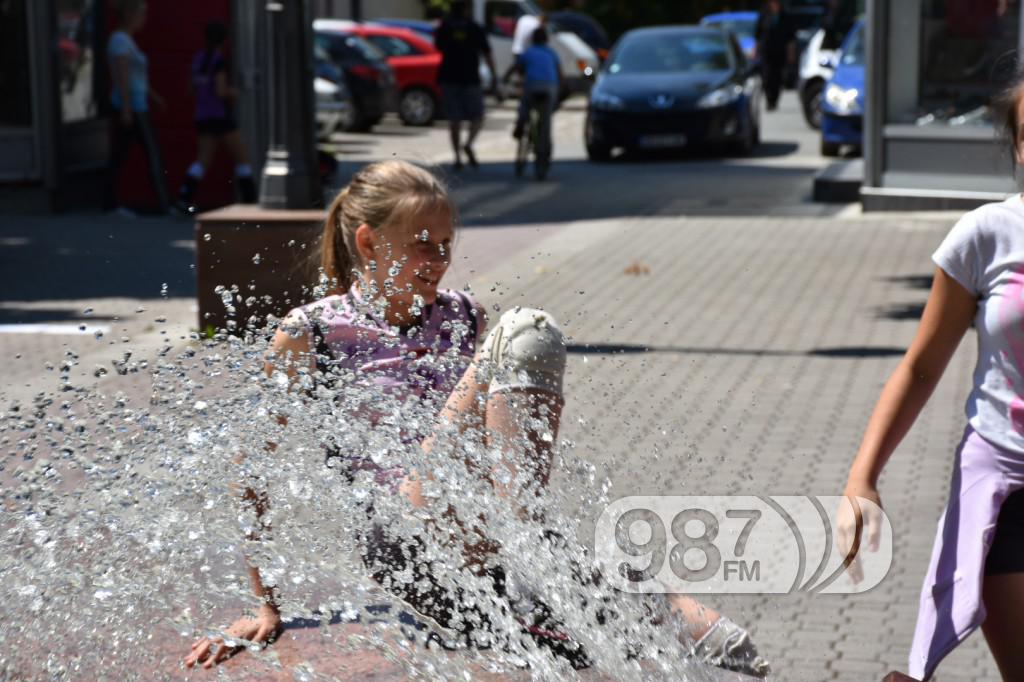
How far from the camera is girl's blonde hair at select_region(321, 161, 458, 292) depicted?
133 inches

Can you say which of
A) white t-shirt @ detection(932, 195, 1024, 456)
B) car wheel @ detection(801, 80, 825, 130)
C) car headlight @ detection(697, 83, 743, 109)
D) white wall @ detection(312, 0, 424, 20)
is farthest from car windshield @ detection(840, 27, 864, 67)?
white wall @ detection(312, 0, 424, 20)

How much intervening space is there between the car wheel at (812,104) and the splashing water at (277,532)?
2497cm

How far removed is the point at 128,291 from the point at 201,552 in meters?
8.85

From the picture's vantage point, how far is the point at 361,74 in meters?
28.4

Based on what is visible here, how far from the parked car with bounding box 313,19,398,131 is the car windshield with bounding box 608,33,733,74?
5.53 metres

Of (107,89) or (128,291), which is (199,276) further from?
(107,89)

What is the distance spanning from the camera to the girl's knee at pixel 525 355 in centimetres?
307

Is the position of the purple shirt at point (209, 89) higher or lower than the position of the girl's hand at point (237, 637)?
higher

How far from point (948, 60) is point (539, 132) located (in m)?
5.98

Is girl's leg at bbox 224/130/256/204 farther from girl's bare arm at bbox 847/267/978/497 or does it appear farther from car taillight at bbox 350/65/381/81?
girl's bare arm at bbox 847/267/978/497

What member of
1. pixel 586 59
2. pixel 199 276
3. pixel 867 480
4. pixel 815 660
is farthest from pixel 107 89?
pixel 586 59

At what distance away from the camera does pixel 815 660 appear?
180 inches

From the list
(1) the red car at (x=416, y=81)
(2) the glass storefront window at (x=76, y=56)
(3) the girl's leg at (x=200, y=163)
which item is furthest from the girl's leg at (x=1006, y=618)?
(1) the red car at (x=416, y=81)

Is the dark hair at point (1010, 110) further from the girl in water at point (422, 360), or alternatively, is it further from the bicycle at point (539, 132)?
the bicycle at point (539, 132)
